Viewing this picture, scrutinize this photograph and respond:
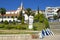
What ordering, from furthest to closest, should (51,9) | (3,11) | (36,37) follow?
1. (51,9)
2. (3,11)
3. (36,37)

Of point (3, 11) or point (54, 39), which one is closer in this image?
point (54, 39)

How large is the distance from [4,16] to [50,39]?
6154cm

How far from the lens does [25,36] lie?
14.2 meters

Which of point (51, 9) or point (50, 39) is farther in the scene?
point (51, 9)

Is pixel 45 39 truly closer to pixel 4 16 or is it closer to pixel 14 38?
pixel 14 38

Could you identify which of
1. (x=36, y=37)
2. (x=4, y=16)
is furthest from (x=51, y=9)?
(x=36, y=37)

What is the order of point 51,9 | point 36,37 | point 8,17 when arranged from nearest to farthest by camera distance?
point 36,37
point 8,17
point 51,9

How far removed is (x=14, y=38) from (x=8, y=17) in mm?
59167

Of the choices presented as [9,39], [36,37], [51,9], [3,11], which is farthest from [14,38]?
[51,9]

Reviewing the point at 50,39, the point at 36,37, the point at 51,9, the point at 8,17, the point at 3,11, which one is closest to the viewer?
the point at 50,39

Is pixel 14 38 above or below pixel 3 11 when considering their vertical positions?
below

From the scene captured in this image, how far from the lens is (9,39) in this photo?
46.6 feet

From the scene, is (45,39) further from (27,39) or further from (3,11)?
(3,11)

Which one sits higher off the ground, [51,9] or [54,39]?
[51,9]
